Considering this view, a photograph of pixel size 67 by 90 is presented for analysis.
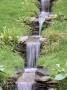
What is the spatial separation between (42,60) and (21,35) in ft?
8.11

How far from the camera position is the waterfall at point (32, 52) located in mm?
16359

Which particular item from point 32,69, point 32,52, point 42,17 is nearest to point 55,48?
point 32,52

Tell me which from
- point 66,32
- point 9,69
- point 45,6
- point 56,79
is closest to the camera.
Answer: point 56,79

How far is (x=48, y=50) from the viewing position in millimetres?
16828

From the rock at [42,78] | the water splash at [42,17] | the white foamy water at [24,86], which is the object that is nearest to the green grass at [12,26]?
the water splash at [42,17]

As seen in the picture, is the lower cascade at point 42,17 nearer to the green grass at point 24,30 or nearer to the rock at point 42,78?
the green grass at point 24,30

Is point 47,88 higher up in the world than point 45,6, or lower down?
lower down

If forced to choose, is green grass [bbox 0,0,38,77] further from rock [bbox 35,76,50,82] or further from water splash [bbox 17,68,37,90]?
rock [bbox 35,76,50,82]

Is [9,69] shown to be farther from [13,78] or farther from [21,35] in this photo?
[21,35]

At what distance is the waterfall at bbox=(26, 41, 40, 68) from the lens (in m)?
16.4

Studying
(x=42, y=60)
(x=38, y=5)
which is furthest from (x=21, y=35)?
(x=38, y=5)

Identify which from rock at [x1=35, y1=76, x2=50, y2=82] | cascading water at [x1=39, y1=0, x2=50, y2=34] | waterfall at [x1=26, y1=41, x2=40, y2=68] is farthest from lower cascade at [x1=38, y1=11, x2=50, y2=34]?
rock at [x1=35, y1=76, x2=50, y2=82]

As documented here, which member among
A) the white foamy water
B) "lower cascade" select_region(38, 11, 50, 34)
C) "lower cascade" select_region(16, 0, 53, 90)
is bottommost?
the white foamy water

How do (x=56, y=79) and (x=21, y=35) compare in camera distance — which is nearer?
(x=56, y=79)
